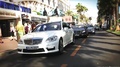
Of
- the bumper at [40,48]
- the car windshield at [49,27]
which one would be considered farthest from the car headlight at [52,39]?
the car windshield at [49,27]

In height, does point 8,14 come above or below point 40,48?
above

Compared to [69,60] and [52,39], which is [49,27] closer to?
[52,39]

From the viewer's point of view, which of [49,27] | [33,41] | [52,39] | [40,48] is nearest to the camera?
[40,48]

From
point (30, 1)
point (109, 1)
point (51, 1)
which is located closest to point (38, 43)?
point (109, 1)

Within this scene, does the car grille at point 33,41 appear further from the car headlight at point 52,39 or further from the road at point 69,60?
the road at point 69,60

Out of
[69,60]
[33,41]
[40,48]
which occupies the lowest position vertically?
[69,60]

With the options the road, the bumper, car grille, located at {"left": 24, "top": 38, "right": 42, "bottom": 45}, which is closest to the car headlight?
the bumper

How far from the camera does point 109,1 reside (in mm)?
42094

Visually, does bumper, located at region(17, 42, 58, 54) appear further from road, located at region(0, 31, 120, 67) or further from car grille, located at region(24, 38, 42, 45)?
road, located at region(0, 31, 120, 67)

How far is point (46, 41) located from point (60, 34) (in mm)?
1145

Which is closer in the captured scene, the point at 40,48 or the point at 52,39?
the point at 40,48

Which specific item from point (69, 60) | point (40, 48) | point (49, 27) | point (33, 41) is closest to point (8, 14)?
point (49, 27)

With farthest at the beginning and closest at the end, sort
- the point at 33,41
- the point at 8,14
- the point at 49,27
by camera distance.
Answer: the point at 8,14, the point at 49,27, the point at 33,41

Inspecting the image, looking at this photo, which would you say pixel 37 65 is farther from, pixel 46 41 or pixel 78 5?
A: pixel 78 5
